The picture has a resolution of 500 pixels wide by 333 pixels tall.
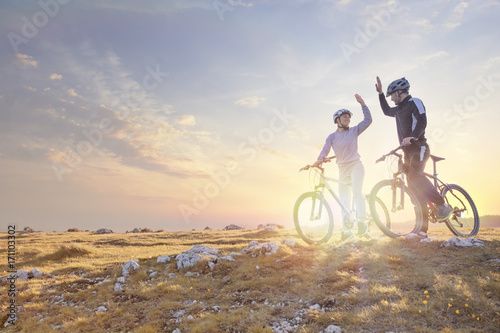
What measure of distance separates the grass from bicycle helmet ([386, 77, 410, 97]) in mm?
5569

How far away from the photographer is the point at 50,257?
1909 centimetres

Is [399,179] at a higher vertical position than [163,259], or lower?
higher

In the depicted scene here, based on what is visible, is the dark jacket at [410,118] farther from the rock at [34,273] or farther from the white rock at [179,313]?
the rock at [34,273]

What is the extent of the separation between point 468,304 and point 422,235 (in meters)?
5.18

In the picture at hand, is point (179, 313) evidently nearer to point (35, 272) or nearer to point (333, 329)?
point (333, 329)

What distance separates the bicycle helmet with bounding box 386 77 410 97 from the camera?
33.7 ft

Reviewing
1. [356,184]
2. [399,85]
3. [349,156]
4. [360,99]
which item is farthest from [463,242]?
[360,99]

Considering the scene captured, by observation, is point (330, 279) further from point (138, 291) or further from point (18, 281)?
point (18, 281)

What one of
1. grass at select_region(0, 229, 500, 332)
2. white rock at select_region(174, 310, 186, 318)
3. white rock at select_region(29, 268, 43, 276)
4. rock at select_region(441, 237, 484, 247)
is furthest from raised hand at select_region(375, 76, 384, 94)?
white rock at select_region(29, 268, 43, 276)

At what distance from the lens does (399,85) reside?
10305 mm

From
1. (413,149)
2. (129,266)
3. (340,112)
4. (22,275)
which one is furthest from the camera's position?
(22,275)

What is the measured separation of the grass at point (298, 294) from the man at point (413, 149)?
1.55 m

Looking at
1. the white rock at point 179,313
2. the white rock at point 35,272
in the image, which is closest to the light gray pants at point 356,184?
the white rock at point 179,313

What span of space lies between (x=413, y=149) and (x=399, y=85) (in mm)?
2307
